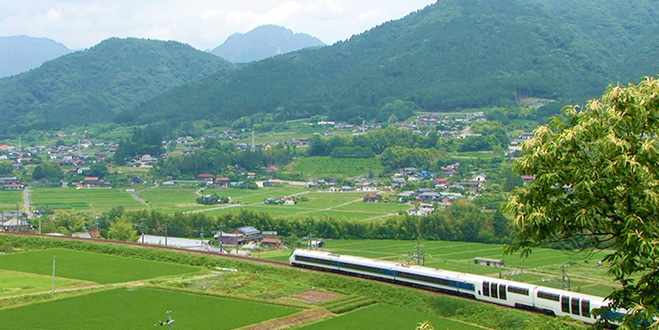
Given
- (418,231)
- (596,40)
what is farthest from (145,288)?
(596,40)

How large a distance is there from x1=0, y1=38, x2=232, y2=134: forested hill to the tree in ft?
448

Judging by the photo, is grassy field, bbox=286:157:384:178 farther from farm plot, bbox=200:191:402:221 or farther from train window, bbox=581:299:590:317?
train window, bbox=581:299:590:317

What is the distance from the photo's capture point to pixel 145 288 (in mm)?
31000

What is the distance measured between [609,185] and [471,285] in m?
21.0

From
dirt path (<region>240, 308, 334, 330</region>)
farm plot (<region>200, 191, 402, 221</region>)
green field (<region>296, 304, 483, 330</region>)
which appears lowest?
green field (<region>296, 304, 483, 330</region>)

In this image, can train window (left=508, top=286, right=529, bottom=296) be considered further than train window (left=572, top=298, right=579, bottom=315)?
Yes

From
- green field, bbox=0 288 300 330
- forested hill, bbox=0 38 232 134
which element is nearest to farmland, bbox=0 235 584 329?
green field, bbox=0 288 300 330

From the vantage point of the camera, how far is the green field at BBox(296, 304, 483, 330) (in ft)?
84.6

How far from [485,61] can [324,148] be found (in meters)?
59.0

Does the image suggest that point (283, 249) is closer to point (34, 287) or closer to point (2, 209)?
point (34, 287)

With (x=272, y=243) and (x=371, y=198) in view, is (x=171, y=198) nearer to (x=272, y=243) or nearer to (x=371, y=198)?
(x=371, y=198)

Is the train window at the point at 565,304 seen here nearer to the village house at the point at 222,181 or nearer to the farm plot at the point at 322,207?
the farm plot at the point at 322,207

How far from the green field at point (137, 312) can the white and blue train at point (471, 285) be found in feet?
20.0

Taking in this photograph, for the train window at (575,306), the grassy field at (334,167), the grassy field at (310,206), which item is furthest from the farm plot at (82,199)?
the train window at (575,306)
